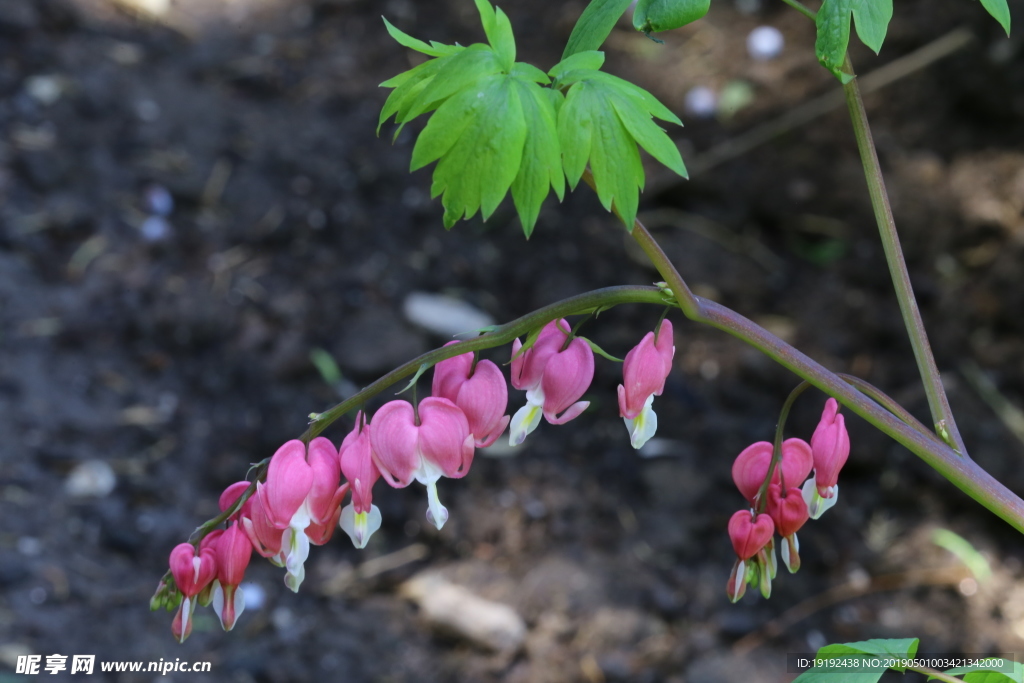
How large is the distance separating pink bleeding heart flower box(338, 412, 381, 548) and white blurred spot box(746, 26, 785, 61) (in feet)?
10.2

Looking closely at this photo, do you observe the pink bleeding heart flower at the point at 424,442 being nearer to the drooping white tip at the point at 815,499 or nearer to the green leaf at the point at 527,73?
the green leaf at the point at 527,73

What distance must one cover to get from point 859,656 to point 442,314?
2.12m

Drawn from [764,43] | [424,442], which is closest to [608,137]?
[424,442]

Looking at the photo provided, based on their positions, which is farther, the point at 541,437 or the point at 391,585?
the point at 541,437

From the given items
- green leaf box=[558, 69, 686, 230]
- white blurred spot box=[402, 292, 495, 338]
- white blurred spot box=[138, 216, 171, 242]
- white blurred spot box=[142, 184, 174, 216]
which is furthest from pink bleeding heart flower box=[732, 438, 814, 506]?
white blurred spot box=[142, 184, 174, 216]

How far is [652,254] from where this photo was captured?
93 centimetres

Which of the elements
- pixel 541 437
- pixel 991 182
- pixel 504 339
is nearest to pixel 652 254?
pixel 504 339

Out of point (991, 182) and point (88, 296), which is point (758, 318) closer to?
point (991, 182)

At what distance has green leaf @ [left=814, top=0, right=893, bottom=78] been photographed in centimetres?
93

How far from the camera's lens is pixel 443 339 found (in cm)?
297

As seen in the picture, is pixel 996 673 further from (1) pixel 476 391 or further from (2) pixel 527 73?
(2) pixel 527 73

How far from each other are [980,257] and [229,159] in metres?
2.79

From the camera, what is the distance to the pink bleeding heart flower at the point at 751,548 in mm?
1112

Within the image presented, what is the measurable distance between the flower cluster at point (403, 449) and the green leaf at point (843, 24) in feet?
1.11
